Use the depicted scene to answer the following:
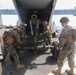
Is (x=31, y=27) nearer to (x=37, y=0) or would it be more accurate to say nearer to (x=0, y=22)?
(x=37, y=0)

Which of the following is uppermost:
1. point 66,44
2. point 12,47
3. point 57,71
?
point 66,44

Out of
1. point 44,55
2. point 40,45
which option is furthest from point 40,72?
point 44,55

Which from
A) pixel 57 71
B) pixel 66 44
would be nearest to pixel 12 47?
pixel 57 71

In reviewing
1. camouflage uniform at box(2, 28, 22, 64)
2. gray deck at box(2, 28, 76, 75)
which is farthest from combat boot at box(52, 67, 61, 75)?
camouflage uniform at box(2, 28, 22, 64)

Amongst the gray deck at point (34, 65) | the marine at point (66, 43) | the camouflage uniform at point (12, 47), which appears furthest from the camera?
the camouflage uniform at point (12, 47)

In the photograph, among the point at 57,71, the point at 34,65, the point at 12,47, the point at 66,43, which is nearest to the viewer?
the point at 66,43

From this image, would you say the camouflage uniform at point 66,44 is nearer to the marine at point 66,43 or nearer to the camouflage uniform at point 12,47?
the marine at point 66,43

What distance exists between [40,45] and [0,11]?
21.3m

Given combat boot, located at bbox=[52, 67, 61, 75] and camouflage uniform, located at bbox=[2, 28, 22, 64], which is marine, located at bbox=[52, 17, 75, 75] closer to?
combat boot, located at bbox=[52, 67, 61, 75]

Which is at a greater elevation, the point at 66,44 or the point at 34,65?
the point at 66,44

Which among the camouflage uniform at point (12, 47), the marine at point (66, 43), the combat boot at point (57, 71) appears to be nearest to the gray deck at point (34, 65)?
the combat boot at point (57, 71)

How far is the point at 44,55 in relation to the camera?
7.19 m

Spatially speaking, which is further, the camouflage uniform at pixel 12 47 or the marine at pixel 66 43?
the camouflage uniform at pixel 12 47

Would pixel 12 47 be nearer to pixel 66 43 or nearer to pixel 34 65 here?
pixel 34 65
